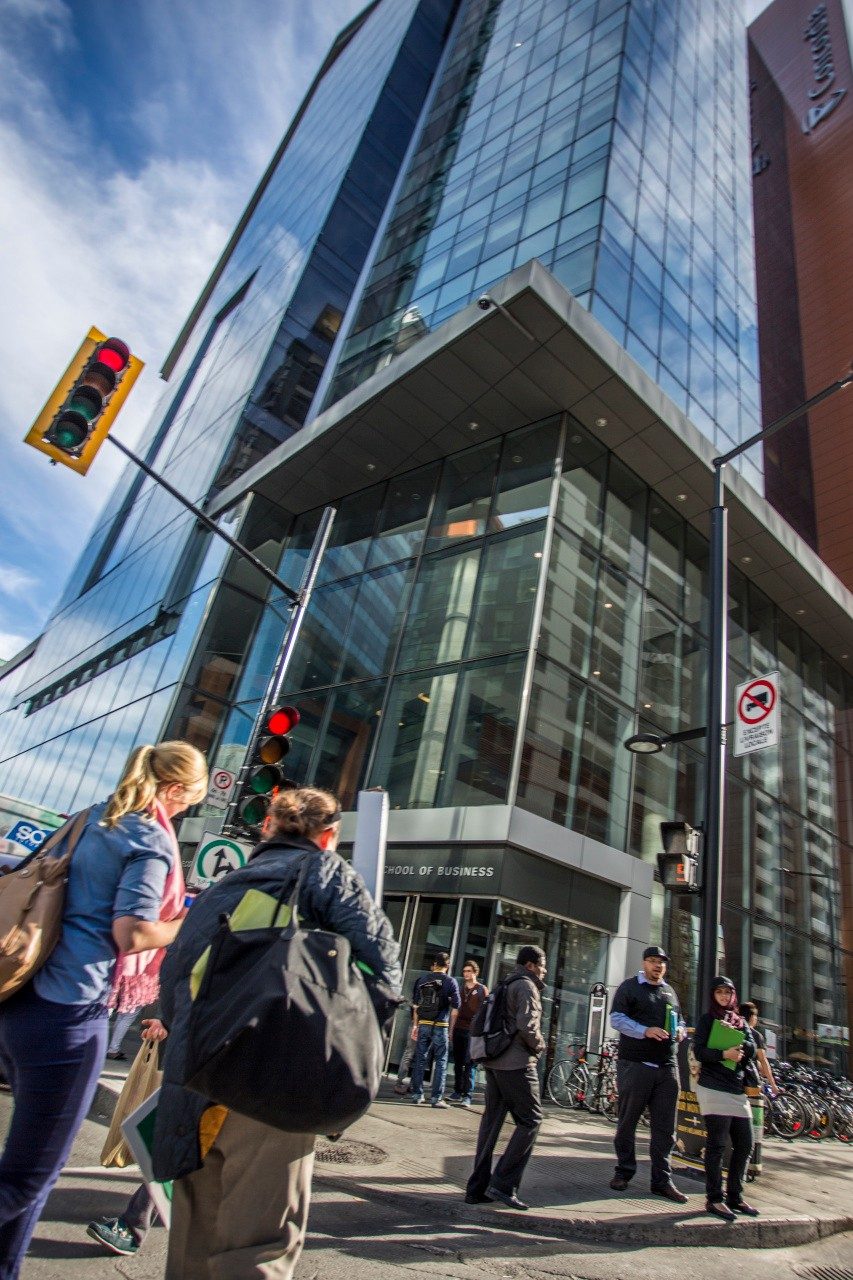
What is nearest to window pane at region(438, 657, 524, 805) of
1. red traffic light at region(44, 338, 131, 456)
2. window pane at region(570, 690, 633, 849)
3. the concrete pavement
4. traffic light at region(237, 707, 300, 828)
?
A: window pane at region(570, 690, 633, 849)

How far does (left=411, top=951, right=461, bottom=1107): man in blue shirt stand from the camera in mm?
9727

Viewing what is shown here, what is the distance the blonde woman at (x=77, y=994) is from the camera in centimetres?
216

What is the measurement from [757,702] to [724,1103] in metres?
5.10

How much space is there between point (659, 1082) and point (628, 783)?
9.51 meters

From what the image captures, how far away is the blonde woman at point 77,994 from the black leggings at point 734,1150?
529 cm

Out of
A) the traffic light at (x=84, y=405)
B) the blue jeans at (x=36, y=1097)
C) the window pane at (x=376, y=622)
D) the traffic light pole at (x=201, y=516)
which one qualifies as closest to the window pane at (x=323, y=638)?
the window pane at (x=376, y=622)

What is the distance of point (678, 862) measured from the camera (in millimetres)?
8180

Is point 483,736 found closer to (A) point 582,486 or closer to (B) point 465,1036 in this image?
(B) point 465,1036

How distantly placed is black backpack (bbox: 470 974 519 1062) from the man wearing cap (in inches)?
55.1

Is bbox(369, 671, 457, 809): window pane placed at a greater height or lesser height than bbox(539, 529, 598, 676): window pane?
lesser

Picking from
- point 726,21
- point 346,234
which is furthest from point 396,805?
point 726,21

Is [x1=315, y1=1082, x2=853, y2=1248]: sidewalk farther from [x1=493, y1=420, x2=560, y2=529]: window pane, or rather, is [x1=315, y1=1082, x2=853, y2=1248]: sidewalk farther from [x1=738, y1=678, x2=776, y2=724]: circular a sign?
[x1=493, y1=420, x2=560, y2=529]: window pane

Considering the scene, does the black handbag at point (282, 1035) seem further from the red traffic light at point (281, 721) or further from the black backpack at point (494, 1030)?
the red traffic light at point (281, 721)

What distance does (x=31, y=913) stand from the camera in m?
2.31
